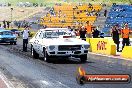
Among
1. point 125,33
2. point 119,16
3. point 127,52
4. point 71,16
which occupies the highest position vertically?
point 119,16

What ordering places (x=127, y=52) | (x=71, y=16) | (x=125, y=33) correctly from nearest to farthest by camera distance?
(x=127, y=52) < (x=125, y=33) < (x=71, y=16)

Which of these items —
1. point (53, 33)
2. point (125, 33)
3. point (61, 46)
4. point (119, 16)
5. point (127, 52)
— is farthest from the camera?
point (119, 16)

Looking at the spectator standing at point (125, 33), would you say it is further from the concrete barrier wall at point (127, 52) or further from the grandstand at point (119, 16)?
the grandstand at point (119, 16)

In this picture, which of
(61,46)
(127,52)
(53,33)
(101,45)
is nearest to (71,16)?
(101,45)

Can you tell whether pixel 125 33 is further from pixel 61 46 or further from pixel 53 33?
pixel 61 46

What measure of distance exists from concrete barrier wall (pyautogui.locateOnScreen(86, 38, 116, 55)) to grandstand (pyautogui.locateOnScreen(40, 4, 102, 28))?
40527mm

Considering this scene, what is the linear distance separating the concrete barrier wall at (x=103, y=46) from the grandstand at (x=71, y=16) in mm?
40527

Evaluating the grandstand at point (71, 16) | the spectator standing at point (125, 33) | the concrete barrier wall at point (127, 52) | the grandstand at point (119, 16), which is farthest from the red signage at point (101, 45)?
the grandstand at point (71, 16)

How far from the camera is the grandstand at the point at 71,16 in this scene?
72938 mm

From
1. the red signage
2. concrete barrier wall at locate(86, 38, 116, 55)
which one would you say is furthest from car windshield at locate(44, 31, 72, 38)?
the red signage

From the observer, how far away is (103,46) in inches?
1099

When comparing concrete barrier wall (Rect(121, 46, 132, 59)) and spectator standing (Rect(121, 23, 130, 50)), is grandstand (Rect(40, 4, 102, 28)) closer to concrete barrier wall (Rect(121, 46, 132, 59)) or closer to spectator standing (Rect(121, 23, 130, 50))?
spectator standing (Rect(121, 23, 130, 50))

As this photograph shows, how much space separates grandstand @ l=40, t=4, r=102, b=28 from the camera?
7294cm

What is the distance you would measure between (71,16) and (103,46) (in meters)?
49.0
